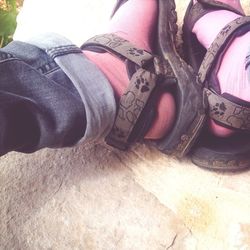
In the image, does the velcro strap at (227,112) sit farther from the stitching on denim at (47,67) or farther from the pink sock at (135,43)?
the stitching on denim at (47,67)

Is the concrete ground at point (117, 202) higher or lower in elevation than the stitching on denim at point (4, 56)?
lower

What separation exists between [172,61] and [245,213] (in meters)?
0.26

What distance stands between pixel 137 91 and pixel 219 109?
0.45 feet

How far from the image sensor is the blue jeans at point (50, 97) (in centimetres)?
48

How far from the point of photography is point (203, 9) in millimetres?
822

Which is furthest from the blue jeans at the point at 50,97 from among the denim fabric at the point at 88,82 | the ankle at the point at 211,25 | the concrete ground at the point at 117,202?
the ankle at the point at 211,25

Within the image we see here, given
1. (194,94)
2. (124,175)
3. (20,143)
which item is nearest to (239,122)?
(194,94)

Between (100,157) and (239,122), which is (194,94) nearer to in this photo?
(239,122)

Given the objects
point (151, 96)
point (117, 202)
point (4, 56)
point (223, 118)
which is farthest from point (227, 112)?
point (4, 56)

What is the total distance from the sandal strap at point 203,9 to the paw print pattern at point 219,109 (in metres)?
0.25

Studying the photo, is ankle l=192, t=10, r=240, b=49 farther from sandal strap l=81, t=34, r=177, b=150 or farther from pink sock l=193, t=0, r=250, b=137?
sandal strap l=81, t=34, r=177, b=150

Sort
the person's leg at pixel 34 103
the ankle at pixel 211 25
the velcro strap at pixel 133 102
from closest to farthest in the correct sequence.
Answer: the person's leg at pixel 34 103, the velcro strap at pixel 133 102, the ankle at pixel 211 25

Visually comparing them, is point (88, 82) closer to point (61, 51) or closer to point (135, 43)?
point (61, 51)

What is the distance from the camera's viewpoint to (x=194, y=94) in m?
0.64
